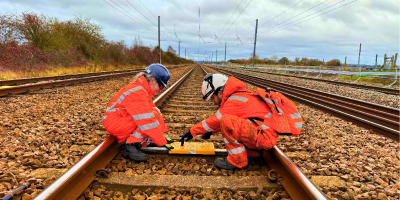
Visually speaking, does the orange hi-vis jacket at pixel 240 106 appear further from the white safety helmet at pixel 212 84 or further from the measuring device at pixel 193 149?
the measuring device at pixel 193 149

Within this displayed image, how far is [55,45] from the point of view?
21484 mm

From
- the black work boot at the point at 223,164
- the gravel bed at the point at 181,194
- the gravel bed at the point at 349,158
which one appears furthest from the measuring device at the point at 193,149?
the gravel bed at the point at 349,158

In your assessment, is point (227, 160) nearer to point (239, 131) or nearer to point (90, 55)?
point (239, 131)

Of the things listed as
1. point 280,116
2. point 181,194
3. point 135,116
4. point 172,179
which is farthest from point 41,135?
point 280,116

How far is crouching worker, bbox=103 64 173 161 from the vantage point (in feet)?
8.97

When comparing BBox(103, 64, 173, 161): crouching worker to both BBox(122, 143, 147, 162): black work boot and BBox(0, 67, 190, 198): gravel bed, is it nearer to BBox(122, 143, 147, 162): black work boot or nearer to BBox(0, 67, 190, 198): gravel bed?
BBox(122, 143, 147, 162): black work boot

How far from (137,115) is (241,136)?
120 cm

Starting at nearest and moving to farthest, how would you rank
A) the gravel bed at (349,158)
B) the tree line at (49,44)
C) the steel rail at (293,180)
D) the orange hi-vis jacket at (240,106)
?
the steel rail at (293,180)
the gravel bed at (349,158)
the orange hi-vis jacket at (240,106)
the tree line at (49,44)

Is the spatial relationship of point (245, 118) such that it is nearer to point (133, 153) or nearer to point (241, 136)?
point (241, 136)

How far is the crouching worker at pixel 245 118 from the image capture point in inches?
102

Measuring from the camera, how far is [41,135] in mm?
3727

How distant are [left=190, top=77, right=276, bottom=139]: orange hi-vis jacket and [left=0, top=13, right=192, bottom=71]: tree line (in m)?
18.4

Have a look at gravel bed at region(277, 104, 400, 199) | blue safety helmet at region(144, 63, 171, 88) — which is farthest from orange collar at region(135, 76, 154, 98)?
gravel bed at region(277, 104, 400, 199)

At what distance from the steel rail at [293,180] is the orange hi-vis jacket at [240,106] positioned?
0.38 m
